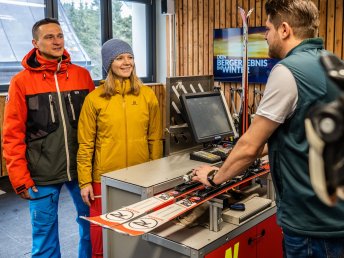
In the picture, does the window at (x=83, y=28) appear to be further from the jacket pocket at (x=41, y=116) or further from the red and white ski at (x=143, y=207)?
the red and white ski at (x=143, y=207)

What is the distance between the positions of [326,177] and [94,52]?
7.07m

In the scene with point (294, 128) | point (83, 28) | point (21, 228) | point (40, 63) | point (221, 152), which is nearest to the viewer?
point (294, 128)

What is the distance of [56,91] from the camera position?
279 cm

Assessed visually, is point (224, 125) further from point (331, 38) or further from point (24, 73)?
point (331, 38)

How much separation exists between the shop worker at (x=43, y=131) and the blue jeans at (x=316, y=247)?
167cm

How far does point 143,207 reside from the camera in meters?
2.03

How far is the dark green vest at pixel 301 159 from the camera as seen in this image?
153 cm

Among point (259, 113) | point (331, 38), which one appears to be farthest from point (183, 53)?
point (259, 113)

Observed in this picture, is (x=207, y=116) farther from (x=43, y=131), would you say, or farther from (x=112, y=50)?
(x=43, y=131)

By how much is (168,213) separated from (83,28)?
19.2 ft

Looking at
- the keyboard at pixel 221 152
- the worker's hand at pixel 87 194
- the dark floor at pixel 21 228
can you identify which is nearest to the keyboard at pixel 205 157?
the keyboard at pixel 221 152

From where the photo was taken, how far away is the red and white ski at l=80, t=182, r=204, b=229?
1856 mm

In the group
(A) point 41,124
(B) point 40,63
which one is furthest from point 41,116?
(B) point 40,63

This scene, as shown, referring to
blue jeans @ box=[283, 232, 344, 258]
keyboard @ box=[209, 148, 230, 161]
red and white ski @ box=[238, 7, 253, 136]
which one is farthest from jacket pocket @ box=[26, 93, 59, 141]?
blue jeans @ box=[283, 232, 344, 258]
